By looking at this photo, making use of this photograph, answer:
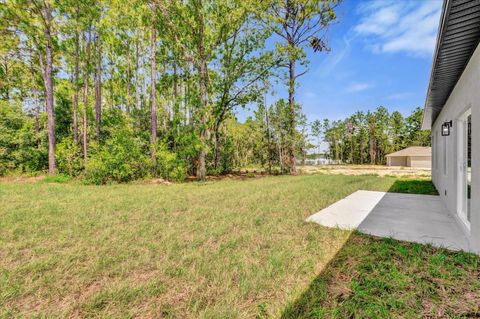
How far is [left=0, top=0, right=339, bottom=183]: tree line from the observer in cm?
1042

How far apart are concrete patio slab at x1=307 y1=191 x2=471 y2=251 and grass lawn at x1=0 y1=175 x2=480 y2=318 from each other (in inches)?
15.9

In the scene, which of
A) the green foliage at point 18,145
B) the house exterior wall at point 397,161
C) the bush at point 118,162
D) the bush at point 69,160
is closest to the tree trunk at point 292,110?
the bush at point 118,162

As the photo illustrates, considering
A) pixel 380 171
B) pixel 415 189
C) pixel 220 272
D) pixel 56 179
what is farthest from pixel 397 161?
pixel 56 179

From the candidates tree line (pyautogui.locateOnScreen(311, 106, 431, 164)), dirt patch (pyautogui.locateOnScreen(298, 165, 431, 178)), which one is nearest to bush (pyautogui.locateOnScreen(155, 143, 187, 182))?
dirt patch (pyautogui.locateOnScreen(298, 165, 431, 178))

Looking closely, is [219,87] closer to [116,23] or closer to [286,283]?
[116,23]

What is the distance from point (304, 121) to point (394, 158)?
2432 cm

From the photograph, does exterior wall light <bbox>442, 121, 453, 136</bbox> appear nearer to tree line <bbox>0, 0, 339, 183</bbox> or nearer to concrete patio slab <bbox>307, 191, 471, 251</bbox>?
concrete patio slab <bbox>307, 191, 471, 251</bbox>

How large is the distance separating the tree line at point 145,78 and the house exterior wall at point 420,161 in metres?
22.2

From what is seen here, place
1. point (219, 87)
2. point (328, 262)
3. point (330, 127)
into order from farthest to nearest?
1. point (330, 127)
2. point (219, 87)
3. point (328, 262)

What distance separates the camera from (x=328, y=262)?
2451mm

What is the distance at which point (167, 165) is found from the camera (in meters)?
10.6

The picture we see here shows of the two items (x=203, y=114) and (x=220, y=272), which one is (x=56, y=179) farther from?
(x=220, y=272)

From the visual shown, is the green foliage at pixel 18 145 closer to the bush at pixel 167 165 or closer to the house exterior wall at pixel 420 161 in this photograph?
the bush at pixel 167 165

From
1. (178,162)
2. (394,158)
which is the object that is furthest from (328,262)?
(394,158)
